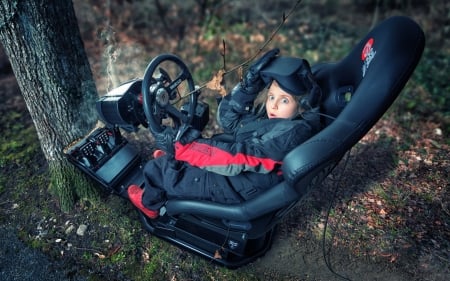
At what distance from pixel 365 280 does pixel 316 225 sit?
59 cm

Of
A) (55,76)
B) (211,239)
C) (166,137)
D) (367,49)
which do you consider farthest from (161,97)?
(367,49)

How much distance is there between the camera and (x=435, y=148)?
386 centimetres

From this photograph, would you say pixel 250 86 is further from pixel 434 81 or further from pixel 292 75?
pixel 434 81

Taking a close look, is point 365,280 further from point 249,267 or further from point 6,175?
point 6,175

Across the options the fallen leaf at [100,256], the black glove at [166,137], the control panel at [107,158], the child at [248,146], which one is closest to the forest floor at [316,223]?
the fallen leaf at [100,256]

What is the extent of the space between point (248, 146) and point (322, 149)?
1.94 ft

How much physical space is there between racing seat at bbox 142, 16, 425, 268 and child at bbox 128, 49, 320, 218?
0.45 feet

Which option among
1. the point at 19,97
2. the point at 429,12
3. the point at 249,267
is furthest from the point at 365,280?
the point at 429,12

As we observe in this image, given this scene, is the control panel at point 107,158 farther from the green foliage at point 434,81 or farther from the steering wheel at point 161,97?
the green foliage at point 434,81

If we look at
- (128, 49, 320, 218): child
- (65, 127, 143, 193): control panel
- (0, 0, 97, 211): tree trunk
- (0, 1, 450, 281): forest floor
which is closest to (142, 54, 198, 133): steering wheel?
(128, 49, 320, 218): child

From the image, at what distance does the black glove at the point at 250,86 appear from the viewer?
2432mm

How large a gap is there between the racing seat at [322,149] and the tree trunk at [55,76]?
2.88 feet

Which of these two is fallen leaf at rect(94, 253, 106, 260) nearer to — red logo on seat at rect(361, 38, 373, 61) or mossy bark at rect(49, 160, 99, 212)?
mossy bark at rect(49, 160, 99, 212)

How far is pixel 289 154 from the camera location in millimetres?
1855
